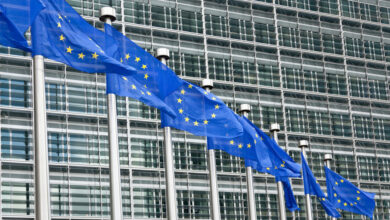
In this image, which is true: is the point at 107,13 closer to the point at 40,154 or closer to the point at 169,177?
the point at 169,177

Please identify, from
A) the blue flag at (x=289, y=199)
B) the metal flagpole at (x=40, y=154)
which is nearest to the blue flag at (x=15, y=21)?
the metal flagpole at (x=40, y=154)

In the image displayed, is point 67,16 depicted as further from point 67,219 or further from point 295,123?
point 295,123

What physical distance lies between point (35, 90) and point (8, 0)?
7.07 ft

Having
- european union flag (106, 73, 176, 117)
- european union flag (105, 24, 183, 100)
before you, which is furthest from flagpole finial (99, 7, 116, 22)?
european union flag (106, 73, 176, 117)

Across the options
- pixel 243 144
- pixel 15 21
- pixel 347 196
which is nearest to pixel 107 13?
pixel 15 21

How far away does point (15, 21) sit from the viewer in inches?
669

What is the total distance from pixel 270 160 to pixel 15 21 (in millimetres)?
15091

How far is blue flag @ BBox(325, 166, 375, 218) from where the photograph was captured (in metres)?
38.6

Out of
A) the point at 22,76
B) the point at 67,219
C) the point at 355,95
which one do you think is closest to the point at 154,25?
the point at 22,76

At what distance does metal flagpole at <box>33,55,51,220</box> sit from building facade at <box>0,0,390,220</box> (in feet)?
89.9

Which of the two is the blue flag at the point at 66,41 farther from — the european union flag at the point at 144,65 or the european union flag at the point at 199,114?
the european union flag at the point at 199,114

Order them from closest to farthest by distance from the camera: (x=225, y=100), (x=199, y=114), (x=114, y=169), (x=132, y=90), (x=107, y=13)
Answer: (x=114, y=169), (x=107, y=13), (x=132, y=90), (x=199, y=114), (x=225, y=100)

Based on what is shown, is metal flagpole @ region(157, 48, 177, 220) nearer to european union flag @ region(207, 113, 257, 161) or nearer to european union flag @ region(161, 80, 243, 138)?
european union flag @ region(161, 80, 243, 138)

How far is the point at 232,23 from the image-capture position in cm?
5738
